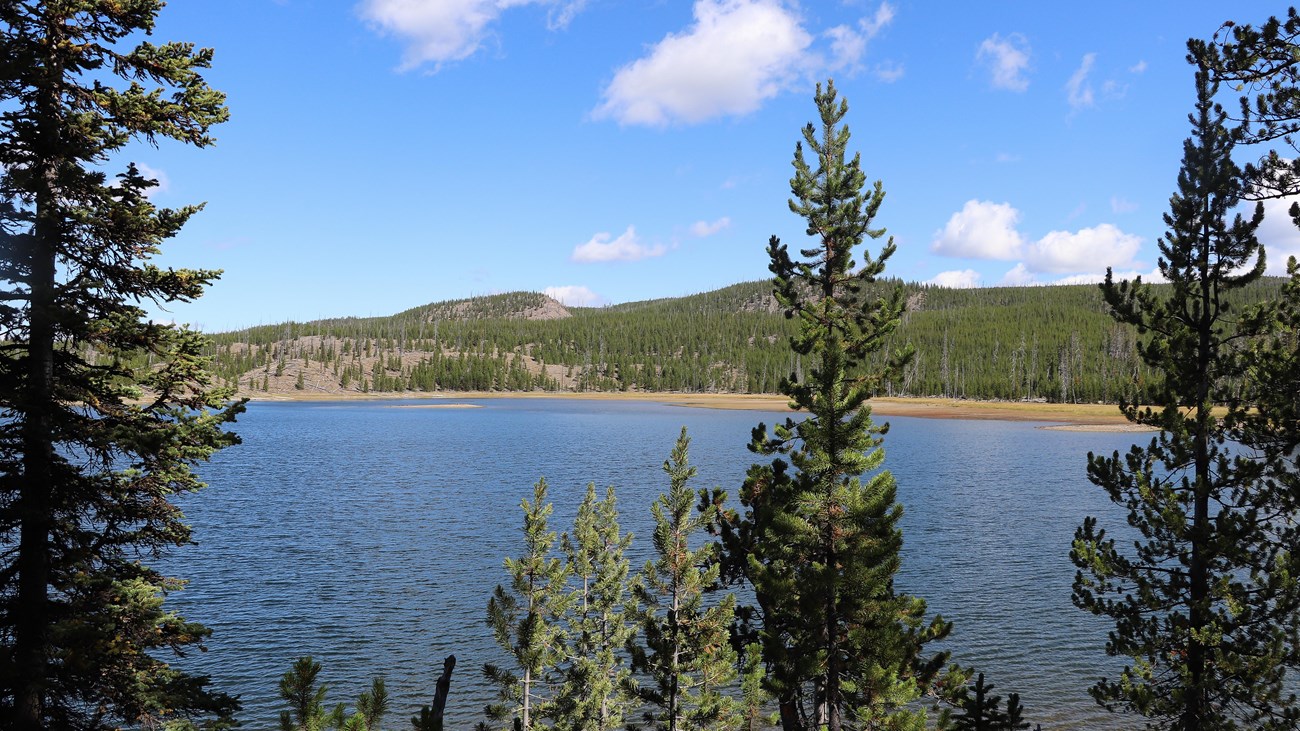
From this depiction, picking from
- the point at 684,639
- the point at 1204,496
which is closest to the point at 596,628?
the point at 684,639

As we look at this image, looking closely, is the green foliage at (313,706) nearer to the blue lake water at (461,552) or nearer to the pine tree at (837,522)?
the pine tree at (837,522)

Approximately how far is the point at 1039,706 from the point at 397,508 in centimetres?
4462

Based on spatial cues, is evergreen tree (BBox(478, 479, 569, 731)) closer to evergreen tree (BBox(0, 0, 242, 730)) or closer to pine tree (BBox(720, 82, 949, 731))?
pine tree (BBox(720, 82, 949, 731))

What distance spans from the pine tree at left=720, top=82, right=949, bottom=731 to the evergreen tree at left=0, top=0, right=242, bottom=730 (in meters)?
11.1

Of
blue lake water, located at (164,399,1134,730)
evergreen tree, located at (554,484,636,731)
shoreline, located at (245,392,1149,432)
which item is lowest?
blue lake water, located at (164,399,1134,730)

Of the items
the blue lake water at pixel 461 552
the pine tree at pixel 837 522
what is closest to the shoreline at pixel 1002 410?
the blue lake water at pixel 461 552

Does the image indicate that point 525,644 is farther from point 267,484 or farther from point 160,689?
point 267,484

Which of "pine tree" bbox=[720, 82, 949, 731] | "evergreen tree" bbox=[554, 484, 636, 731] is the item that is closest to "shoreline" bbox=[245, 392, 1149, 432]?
"evergreen tree" bbox=[554, 484, 636, 731]

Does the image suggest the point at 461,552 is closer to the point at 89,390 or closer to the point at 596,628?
the point at 596,628

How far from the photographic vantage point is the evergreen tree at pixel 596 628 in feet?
64.4

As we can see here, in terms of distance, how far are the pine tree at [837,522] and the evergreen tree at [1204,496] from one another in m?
4.29

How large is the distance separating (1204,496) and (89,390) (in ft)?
66.2

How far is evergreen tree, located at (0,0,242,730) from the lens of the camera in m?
9.74

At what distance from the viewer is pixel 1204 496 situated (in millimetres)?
15469
